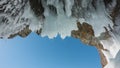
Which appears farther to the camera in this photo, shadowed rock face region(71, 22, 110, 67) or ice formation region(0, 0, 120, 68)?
shadowed rock face region(71, 22, 110, 67)

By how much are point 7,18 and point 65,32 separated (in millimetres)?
1333

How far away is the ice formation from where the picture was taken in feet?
17.9

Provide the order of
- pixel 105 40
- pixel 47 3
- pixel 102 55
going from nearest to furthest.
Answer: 1. pixel 47 3
2. pixel 105 40
3. pixel 102 55

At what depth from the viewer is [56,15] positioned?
18.2ft

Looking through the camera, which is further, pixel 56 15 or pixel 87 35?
pixel 87 35

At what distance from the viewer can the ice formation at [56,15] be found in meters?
5.44

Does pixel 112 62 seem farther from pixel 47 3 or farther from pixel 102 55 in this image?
pixel 47 3

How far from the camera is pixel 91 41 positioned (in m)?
6.84

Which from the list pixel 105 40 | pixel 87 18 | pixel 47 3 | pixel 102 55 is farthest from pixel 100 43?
pixel 47 3

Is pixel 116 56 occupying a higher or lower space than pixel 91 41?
lower

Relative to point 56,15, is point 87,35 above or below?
above

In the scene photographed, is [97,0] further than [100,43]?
No

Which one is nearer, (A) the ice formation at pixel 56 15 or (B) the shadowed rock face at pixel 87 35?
(A) the ice formation at pixel 56 15

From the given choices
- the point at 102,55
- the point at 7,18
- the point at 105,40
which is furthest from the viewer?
the point at 102,55
